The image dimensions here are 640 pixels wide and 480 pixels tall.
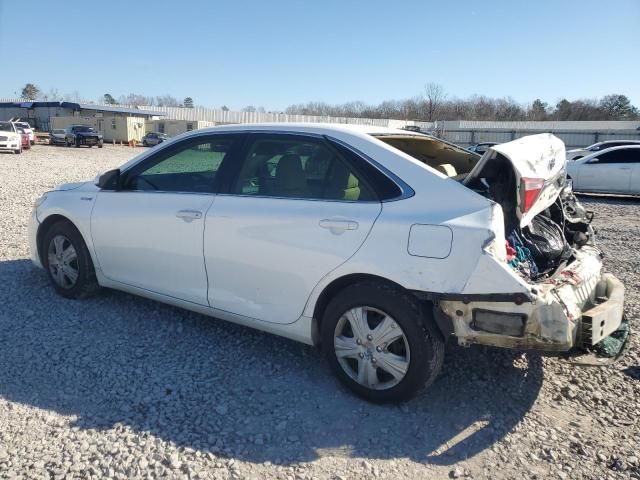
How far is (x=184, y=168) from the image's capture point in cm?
418

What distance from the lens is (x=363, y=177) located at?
3.18m

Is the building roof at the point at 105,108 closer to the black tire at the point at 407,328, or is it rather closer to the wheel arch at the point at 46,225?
the wheel arch at the point at 46,225

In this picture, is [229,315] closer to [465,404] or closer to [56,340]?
[56,340]

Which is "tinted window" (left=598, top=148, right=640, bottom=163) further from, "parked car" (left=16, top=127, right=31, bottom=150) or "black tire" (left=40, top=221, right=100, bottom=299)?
"parked car" (left=16, top=127, right=31, bottom=150)

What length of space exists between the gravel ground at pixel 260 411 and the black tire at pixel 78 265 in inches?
13.2

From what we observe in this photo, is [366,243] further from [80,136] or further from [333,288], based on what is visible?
[80,136]

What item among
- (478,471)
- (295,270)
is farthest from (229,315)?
(478,471)

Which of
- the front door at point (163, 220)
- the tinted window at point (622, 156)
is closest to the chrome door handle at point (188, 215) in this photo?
the front door at point (163, 220)

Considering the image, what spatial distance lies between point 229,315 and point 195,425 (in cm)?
93

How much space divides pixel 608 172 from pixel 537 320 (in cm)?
1324

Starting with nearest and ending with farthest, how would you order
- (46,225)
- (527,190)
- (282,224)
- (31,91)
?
(527,190) → (282,224) → (46,225) → (31,91)

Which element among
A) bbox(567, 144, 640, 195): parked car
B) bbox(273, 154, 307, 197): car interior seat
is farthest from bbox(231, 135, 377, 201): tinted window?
bbox(567, 144, 640, 195): parked car

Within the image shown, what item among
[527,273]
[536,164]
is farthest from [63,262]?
[536,164]

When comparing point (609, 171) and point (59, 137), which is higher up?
point (59, 137)
